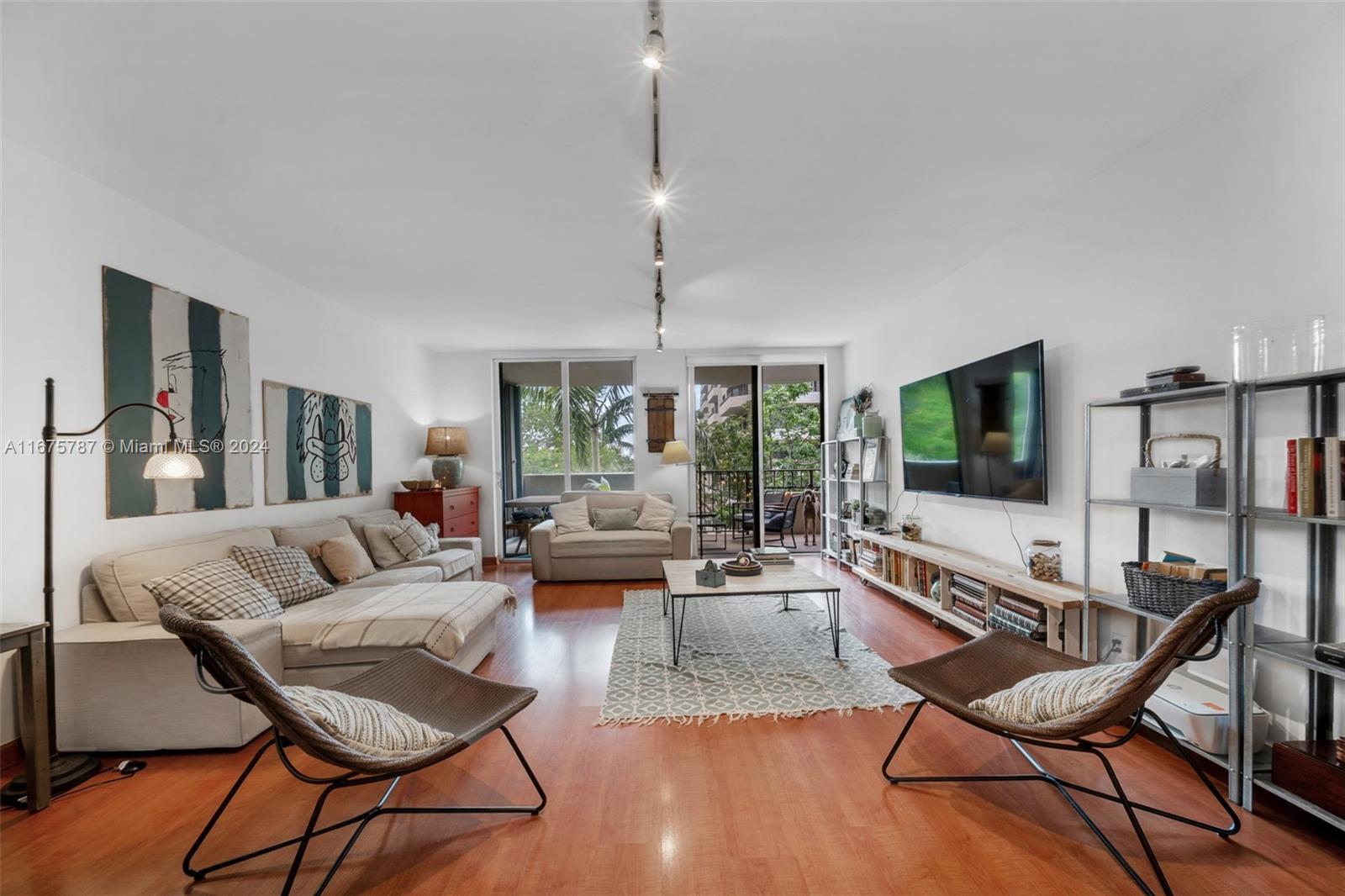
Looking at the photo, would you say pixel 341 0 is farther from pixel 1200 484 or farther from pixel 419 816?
pixel 1200 484

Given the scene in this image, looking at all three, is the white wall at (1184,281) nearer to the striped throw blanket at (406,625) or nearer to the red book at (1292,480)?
the red book at (1292,480)

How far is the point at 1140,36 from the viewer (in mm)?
1821

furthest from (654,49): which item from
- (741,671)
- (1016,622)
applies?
(1016,622)

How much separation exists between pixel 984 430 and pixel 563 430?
15.4 ft

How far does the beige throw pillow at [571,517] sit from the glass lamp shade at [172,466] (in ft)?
11.6

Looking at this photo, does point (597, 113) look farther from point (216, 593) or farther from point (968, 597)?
point (968, 597)

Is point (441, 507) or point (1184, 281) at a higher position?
point (1184, 281)

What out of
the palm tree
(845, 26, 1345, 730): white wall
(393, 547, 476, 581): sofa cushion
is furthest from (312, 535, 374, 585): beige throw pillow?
(845, 26, 1345, 730): white wall

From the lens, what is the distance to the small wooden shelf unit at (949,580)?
9.02 feet

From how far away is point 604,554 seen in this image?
5.57 meters

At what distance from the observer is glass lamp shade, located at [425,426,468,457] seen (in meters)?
6.11

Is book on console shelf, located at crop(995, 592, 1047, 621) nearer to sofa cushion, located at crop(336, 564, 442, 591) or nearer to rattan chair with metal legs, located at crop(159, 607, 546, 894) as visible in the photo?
rattan chair with metal legs, located at crop(159, 607, 546, 894)

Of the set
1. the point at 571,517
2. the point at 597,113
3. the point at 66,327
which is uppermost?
the point at 597,113

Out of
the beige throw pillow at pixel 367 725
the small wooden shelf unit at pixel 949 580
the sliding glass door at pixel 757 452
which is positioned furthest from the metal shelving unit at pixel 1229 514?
the sliding glass door at pixel 757 452
